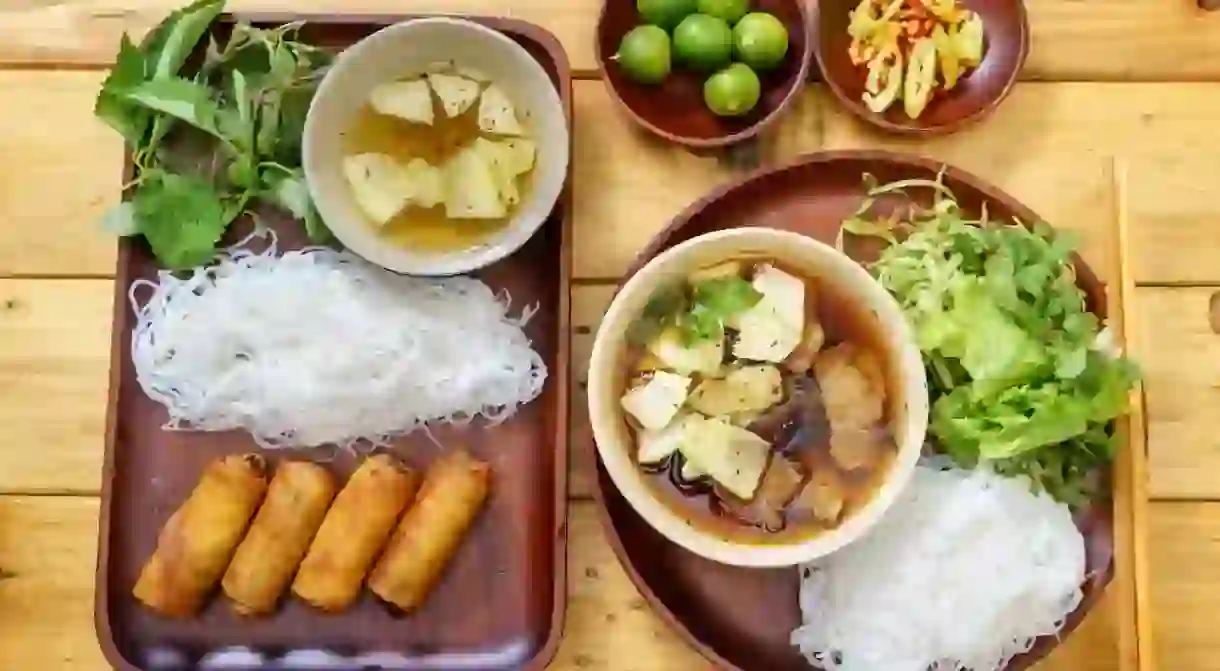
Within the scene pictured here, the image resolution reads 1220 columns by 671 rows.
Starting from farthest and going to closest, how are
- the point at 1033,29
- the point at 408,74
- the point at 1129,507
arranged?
the point at 1033,29
the point at 408,74
the point at 1129,507

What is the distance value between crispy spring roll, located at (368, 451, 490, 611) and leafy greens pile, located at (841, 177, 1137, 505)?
0.54 meters

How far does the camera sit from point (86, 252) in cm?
155

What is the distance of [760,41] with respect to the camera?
58.9 inches

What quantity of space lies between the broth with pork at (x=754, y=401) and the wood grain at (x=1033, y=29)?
0.40 m

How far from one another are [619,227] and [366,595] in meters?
0.54

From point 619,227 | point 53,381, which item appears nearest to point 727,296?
point 619,227

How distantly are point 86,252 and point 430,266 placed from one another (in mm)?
472

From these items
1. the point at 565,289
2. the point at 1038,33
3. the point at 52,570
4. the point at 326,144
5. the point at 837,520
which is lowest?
the point at 52,570

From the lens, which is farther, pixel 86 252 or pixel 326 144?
pixel 86 252

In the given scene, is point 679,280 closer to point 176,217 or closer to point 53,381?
point 176,217

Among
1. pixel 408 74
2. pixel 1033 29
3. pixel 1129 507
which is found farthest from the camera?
pixel 1033 29

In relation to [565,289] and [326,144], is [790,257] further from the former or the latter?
[326,144]

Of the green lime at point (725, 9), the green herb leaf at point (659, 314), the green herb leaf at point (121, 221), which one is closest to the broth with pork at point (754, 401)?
the green herb leaf at point (659, 314)

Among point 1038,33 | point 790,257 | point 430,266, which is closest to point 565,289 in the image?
point 430,266
